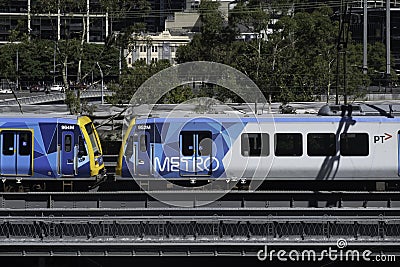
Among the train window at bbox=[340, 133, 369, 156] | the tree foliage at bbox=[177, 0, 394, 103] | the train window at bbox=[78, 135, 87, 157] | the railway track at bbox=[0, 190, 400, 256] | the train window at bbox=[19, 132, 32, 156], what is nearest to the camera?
the railway track at bbox=[0, 190, 400, 256]

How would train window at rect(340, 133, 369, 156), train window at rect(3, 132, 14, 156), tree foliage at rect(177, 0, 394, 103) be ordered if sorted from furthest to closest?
tree foliage at rect(177, 0, 394, 103) < train window at rect(340, 133, 369, 156) < train window at rect(3, 132, 14, 156)

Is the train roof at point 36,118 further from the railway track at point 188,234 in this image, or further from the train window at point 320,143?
the train window at point 320,143

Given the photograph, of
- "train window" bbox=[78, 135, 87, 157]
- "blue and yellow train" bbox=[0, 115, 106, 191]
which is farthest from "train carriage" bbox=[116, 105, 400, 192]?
"blue and yellow train" bbox=[0, 115, 106, 191]

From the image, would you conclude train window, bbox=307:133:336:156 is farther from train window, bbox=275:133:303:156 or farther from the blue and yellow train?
the blue and yellow train

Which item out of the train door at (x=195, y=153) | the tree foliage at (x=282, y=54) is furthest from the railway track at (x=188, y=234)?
the tree foliage at (x=282, y=54)

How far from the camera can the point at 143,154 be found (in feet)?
83.8

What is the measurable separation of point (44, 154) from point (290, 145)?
7919 mm

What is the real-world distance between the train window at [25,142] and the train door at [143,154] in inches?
134

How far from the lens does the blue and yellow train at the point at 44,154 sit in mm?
25391

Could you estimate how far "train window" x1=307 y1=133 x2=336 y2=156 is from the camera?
84.5 ft

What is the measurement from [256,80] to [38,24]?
196 ft

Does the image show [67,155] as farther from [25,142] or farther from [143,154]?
[143,154]
